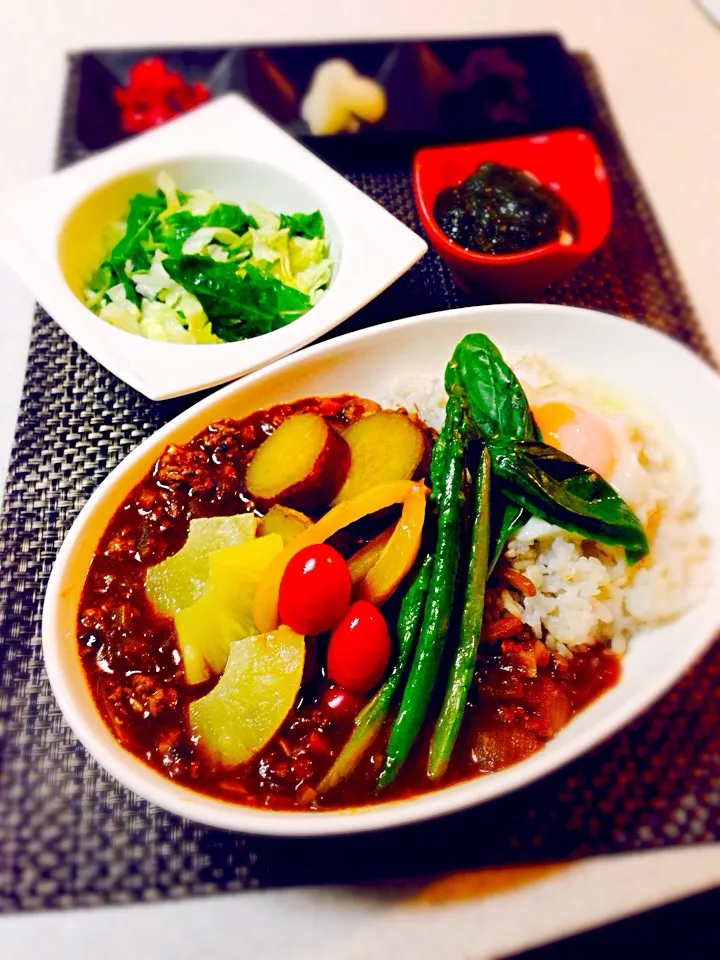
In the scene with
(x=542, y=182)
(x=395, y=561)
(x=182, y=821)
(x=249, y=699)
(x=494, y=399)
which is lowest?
(x=182, y=821)

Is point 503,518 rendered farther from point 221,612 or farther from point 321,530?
point 221,612

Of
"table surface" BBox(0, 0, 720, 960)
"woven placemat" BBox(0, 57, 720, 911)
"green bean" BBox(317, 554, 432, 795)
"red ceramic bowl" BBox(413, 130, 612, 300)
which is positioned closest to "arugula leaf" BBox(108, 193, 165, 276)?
"table surface" BBox(0, 0, 720, 960)

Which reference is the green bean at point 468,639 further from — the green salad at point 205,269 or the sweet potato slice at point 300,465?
the green salad at point 205,269

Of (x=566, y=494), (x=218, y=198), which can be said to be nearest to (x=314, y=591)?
(x=566, y=494)

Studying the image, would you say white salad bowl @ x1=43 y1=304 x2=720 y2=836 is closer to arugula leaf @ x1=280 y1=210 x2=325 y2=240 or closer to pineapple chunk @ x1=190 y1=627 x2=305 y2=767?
pineapple chunk @ x1=190 y1=627 x2=305 y2=767

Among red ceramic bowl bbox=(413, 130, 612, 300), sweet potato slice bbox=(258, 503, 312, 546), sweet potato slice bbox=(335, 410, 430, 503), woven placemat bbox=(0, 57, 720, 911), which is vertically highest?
red ceramic bowl bbox=(413, 130, 612, 300)

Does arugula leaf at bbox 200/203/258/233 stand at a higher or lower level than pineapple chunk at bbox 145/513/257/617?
higher

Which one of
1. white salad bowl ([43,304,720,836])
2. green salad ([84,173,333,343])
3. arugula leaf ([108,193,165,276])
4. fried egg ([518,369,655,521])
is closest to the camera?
white salad bowl ([43,304,720,836])

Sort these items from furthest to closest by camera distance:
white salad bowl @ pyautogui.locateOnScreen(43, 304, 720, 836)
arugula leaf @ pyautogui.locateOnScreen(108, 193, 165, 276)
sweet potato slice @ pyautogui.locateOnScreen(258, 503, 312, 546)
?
1. arugula leaf @ pyautogui.locateOnScreen(108, 193, 165, 276)
2. sweet potato slice @ pyautogui.locateOnScreen(258, 503, 312, 546)
3. white salad bowl @ pyautogui.locateOnScreen(43, 304, 720, 836)
